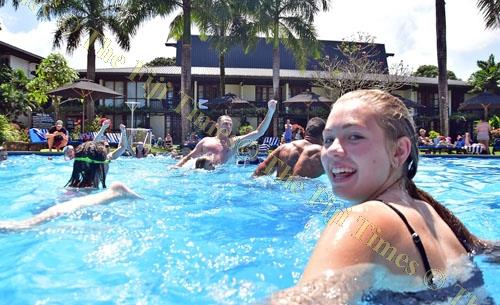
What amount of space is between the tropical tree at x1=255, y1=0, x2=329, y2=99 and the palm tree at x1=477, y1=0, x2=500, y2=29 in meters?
7.76

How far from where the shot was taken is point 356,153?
1.61 metres

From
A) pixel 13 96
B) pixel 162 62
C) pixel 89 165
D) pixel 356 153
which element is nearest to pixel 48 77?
pixel 13 96

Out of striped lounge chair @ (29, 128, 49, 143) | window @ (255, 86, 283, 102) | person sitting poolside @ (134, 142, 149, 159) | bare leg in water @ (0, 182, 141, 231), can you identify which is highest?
window @ (255, 86, 283, 102)

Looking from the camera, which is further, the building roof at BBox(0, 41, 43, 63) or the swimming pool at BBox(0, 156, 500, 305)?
the building roof at BBox(0, 41, 43, 63)

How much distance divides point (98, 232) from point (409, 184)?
310cm

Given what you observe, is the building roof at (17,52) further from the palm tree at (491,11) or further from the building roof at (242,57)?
the palm tree at (491,11)

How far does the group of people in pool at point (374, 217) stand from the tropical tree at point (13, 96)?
28.1 metres

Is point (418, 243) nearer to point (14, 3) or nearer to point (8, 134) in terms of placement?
point (8, 134)

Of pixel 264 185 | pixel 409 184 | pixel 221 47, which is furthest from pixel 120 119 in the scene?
pixel 409 184

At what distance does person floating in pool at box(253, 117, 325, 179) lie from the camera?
7184 mm

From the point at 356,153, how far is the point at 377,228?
11.8 inches

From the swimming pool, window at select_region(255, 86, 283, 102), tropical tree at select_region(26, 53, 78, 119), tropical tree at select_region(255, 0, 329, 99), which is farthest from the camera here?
window at select_region(255, 86, 283, 102)

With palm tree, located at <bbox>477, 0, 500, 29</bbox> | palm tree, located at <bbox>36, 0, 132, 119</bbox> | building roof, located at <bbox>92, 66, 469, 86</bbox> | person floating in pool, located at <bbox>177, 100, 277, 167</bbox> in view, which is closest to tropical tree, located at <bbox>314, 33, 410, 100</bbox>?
building roof, located at <bbox>92, 66, 469, 86</bbox>

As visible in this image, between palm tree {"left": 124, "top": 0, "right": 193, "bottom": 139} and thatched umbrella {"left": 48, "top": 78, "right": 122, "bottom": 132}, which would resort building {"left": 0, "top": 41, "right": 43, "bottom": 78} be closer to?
thatched umbrella {"left": 48, "top": 78, "right": 122, "bottom": 132}
